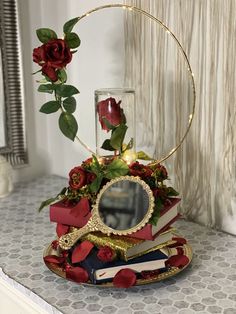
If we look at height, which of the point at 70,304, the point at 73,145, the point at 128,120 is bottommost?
the point at 70,304

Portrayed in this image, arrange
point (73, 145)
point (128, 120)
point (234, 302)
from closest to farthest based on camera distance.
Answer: point (234, 302)
point (128, 120)
point (73, 145)

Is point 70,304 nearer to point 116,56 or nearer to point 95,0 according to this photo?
point 116,56

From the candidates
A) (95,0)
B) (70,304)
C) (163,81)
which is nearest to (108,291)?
(70,304)

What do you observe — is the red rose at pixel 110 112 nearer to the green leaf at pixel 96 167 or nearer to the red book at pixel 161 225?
the green leaf at pixel 96 167

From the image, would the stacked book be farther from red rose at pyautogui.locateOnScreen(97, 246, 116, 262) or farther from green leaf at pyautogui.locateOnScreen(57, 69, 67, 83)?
green leaf at pyautogui.locateOnScreen(57, 69, 67, 83)

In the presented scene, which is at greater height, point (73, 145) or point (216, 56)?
point (216, 56)

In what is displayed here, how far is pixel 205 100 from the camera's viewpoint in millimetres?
1074

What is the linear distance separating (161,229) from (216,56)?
1.39ft

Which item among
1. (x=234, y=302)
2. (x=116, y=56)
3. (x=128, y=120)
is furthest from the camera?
(x=116, y=56)

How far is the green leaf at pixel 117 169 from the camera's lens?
866 millimetres

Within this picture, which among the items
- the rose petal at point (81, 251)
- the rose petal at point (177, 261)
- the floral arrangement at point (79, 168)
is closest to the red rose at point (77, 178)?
the floral arrangement at point (79, 168)

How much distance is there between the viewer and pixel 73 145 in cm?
156

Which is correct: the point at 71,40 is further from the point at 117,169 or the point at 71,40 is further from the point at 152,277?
the point at 152,277

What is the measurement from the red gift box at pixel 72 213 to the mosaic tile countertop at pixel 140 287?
0.37ft
